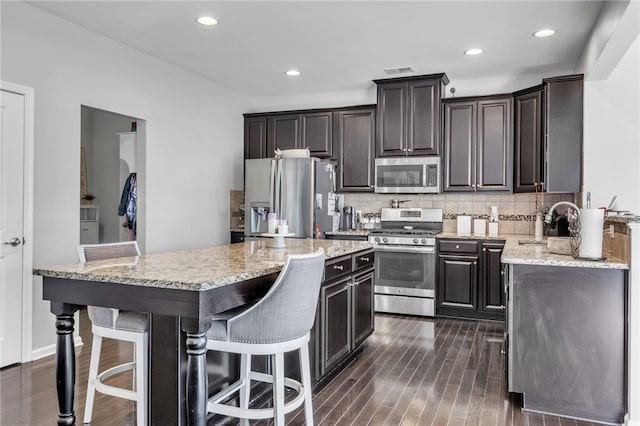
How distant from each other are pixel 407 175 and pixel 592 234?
2804 millimetres

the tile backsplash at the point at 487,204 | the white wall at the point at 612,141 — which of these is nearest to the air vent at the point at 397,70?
the tile backsplash at the point at 487,204

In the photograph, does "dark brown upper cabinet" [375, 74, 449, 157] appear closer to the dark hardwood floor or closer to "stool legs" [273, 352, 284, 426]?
the dark hardwood floor

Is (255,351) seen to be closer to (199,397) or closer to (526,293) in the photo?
(199,397)

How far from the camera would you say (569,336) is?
8.64 ft

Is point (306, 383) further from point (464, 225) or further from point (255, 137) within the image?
point (255, 137)

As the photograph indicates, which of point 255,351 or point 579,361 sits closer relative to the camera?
point 255,351

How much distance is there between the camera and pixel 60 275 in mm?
2111

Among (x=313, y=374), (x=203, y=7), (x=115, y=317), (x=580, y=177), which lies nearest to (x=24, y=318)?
(x=115, y=317)

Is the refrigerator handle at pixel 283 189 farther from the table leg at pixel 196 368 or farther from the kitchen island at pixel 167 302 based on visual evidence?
the table leg at pixel 196 368

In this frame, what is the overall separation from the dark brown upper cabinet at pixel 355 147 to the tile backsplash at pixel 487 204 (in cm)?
39

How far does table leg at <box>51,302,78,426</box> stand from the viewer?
2.20 m

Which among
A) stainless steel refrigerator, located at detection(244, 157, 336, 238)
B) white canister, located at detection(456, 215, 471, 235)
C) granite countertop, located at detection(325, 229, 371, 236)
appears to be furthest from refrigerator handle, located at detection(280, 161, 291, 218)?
white canister, located at detection(456, 215, 471, 235)

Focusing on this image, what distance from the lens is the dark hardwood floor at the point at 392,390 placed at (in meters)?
2.58

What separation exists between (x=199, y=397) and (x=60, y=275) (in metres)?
0.85
